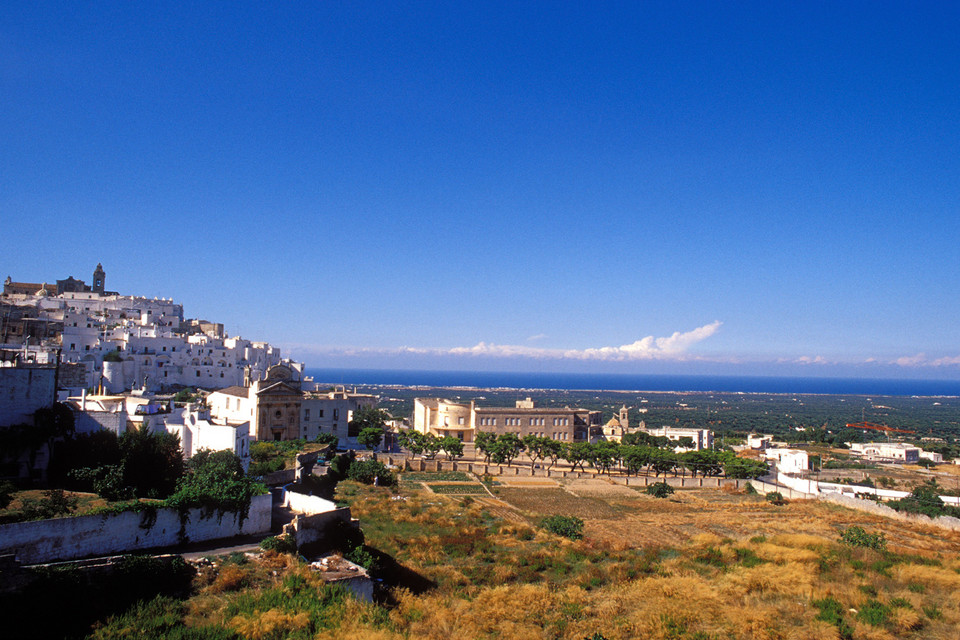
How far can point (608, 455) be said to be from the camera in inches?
→ 2124

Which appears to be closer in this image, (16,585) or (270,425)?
(16,585)

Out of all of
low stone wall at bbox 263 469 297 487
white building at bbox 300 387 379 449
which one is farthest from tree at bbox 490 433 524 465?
low stone wall at bbox 263 469 297 487

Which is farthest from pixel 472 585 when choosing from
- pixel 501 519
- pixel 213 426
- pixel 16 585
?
pixel 213 426

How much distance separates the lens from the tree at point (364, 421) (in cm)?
5878

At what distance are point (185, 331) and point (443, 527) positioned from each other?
6194 centimetres

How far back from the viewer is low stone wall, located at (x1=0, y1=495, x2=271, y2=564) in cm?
1683

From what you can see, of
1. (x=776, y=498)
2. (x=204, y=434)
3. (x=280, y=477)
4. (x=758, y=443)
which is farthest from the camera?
(x=758, y=443)

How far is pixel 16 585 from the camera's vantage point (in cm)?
1520

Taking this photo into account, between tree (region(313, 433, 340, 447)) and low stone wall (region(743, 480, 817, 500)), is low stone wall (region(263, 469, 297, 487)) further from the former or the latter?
low stone wall (region(743, 480, 817, 500))

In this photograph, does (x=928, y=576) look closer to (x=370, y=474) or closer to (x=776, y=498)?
(x=776, y=498)

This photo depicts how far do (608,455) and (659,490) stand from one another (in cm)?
965

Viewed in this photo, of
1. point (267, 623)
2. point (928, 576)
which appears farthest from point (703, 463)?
point (267, 623)

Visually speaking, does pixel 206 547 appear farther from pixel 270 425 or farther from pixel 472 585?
pixel 270 425

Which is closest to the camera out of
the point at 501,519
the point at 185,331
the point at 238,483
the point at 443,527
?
the point at 238,483
